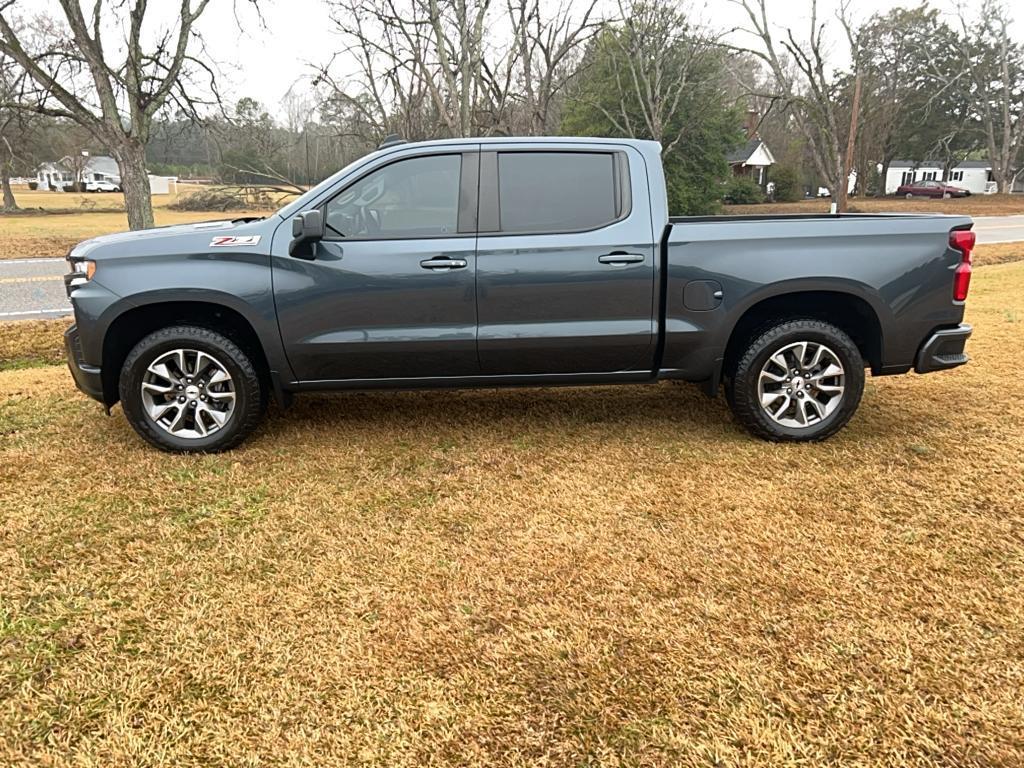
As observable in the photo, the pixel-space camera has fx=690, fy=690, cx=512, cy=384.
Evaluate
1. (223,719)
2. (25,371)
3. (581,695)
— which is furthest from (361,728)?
(25,371)

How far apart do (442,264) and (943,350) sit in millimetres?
3015

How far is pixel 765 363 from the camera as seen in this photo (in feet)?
13.6

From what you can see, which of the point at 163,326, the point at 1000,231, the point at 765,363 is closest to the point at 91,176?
the point at 1000,231

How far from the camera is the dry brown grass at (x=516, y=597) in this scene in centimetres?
207

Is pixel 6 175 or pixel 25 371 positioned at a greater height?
pixel 6 175

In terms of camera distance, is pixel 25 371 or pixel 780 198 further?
pixel 780 198

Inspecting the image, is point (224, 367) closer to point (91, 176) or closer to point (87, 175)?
point (87, 175)

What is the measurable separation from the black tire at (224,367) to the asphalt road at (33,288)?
6078 millimetres

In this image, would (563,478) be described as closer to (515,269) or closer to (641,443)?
(641,443)

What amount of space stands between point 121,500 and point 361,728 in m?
2.20

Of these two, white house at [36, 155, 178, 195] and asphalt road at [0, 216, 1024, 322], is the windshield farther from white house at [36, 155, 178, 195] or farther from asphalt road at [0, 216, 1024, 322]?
white house at [36, 155, 178, 195]

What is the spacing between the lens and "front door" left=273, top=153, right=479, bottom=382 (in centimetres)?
395

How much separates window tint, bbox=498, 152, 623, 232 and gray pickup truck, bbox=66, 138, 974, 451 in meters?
0.01

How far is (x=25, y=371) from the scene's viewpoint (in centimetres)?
627
